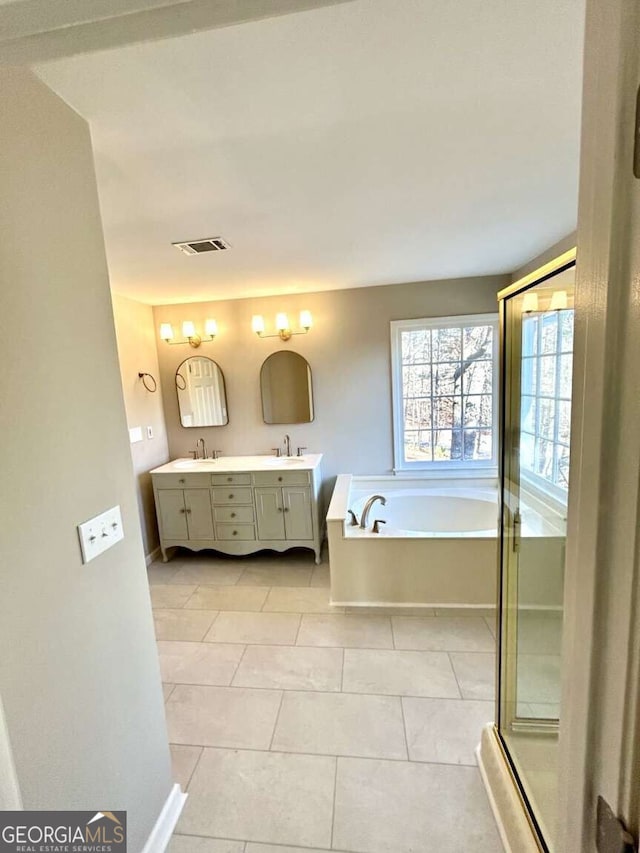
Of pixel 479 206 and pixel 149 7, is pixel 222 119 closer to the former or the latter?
pixel 149 7

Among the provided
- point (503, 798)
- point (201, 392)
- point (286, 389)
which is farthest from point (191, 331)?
point (503, 798)

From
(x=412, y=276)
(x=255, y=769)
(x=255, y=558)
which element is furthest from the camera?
(x=255, y=558)

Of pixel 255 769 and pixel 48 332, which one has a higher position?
pixel 48 332

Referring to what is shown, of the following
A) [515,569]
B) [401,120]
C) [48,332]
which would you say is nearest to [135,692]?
[48,332]

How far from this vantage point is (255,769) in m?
1.53

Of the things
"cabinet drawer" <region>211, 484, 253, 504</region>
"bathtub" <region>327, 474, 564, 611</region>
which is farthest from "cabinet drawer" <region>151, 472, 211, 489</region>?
"bathtub" <region>327, 474, 564, 611</region>

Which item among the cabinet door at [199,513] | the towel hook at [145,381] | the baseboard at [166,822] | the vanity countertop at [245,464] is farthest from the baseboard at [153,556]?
the baseboard at [166,822]

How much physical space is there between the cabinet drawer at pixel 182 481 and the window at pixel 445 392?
177 cm

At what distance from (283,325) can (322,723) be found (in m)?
2.89

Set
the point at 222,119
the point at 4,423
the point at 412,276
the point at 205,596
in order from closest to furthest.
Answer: the point at 4,423 → the point at 222,119 → the point at 205,596 → the point at 412,276

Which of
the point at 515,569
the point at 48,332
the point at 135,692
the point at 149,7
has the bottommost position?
the point at 135,692

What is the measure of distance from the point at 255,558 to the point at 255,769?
1957mm

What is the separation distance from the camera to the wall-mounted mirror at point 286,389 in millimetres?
3572

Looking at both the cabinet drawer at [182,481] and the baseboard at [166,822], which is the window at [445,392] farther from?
the baseboard at [166,822]
